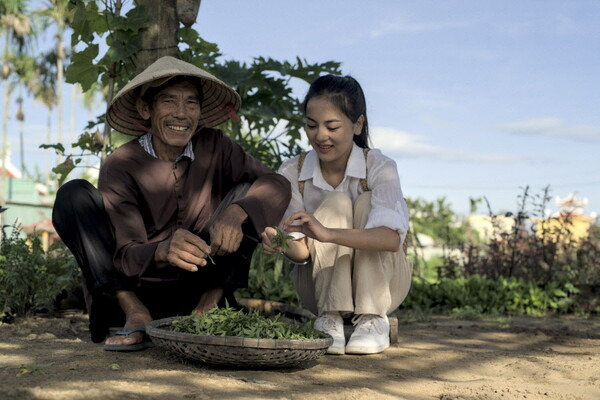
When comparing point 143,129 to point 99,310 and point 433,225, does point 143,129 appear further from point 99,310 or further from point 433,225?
point 433,225

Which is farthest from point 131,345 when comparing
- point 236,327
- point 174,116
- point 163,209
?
point 174,116

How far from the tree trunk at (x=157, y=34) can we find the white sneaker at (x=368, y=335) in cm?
221

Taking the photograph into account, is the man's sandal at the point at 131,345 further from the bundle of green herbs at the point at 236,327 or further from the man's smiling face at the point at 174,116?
the man's smiling face at the point at 174,116

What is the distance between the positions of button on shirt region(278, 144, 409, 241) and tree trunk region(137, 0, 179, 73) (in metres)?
1.32

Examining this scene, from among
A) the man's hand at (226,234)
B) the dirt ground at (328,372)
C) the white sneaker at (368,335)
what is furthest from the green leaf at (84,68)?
the white sneaker at (368,335)

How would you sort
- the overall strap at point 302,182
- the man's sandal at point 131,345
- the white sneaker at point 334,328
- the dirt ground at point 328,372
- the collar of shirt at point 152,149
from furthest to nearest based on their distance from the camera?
the overall strap at point 302,182, the collar of shirt at point 152,149, the white sneaker at point 334,328, the man's sandal at point 131,345, the dirt ground at point 328,372

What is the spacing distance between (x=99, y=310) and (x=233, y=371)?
982 millimetres

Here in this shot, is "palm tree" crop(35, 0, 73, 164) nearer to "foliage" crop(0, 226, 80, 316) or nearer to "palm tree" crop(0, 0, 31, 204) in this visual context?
"palm tree" crop(0, 0, 31, 204)

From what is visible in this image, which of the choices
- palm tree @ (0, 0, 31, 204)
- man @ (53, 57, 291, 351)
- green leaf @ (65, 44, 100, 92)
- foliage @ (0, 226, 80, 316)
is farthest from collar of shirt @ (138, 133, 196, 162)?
palm tree @ (0, 0, 31, 204)

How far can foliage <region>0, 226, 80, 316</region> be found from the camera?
421 cm

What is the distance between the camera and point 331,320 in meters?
3.40

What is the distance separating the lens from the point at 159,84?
3.40m

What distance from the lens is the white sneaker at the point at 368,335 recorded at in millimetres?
3352

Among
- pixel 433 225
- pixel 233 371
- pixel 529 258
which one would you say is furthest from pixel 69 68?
pixel 433 225
